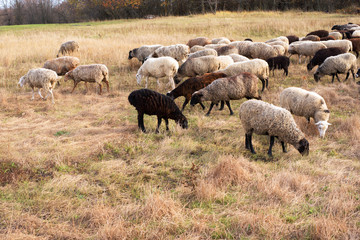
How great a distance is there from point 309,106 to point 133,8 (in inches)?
1969

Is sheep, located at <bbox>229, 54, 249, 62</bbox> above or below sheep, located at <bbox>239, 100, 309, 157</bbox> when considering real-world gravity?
above

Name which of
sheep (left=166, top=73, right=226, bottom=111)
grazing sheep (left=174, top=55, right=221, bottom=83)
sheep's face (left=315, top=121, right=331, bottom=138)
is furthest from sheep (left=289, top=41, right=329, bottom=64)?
sheep's face (left=315, top=121, right=331, bottom=138)

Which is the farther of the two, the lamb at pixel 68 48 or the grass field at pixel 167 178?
the lamb at pixel 68 48

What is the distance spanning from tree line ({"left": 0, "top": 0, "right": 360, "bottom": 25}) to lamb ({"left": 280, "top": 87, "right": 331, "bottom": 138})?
123 ft

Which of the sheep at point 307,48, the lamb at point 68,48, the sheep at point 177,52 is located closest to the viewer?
the sheep at point 177,52

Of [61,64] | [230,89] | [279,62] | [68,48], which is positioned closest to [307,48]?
[279,62]

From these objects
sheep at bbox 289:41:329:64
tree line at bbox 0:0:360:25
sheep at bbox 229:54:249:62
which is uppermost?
tree line at bbox 0:0:360:25

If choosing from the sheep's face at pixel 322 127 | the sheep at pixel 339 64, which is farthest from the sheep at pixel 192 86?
the sheep at pixel 339 64

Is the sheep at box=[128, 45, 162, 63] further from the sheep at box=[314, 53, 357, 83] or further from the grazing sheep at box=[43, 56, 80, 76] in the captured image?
the sheep at box=[314, 53, 357, 83]

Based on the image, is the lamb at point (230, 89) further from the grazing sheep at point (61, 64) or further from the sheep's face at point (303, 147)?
the grazing sheep at point (61, 64)

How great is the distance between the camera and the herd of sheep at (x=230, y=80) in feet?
21.8

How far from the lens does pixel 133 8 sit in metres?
52.4

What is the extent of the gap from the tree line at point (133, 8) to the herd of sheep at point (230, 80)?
99.8ft

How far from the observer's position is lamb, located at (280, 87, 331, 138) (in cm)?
775
